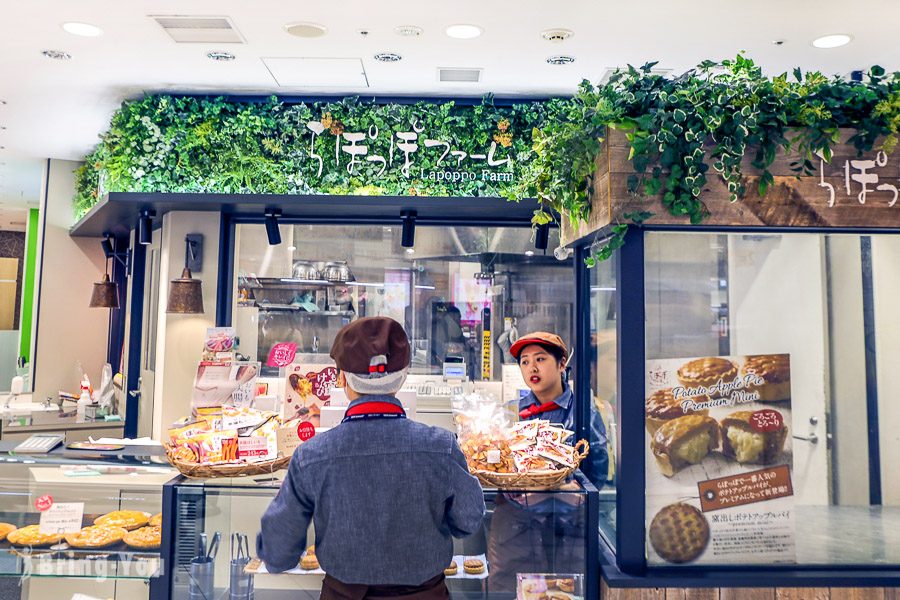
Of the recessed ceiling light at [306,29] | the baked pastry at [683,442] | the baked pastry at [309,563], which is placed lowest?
the baked pastry at [309,563]

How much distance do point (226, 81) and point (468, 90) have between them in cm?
186

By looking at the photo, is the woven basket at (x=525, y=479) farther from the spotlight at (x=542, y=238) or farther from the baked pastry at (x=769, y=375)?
the spotlight at (x=542, y=238)

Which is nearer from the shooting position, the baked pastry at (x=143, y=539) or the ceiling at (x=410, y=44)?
the baked pastry at (x=143, y=539)

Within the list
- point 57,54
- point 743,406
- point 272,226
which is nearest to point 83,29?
point 57,54

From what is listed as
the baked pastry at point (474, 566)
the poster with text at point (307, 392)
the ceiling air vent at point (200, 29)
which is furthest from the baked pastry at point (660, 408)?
the ceiling air vent at point (200, 29)

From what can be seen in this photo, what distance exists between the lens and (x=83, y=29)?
423cm

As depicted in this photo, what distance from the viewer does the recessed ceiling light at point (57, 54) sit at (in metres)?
4.63

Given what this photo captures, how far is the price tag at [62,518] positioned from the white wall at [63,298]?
18.8 feet

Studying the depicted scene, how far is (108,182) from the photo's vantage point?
19.1 ft

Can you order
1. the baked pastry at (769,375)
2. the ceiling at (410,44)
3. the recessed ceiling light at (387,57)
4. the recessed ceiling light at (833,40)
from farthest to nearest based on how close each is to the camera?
the recessed ceiling light at (387,57) < the recessed ceiling light at (833,40) < the ceiling at (410,44) < the baked pastry at (769,375)

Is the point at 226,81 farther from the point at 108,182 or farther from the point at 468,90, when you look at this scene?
the point at 468,90

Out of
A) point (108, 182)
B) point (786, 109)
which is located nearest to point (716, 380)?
point (786, 109)

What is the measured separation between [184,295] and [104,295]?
198 cm

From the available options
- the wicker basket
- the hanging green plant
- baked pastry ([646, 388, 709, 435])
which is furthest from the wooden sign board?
the wicker basket
